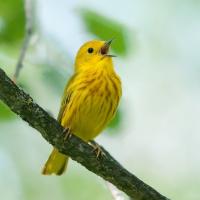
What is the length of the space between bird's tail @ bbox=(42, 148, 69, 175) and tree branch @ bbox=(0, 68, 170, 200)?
1158 mm

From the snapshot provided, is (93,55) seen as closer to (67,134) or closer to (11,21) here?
(11,21)

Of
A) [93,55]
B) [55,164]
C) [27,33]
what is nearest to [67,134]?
[27,33]

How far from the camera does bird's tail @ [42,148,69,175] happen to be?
6094 mm

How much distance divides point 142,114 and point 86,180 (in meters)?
2.02

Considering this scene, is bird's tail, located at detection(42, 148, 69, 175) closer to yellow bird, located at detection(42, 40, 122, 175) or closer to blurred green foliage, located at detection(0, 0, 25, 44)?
yellow bird, located at detection(42, 40, 122, 175)

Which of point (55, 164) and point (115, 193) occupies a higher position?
point (55, 164)

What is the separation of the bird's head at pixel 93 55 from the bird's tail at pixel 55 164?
31.7 inches

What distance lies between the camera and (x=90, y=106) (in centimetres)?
571

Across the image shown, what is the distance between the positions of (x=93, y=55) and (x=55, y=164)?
3.57 ft

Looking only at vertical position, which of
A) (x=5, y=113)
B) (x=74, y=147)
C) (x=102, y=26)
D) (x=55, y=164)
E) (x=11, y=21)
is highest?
(x=102, y=26)

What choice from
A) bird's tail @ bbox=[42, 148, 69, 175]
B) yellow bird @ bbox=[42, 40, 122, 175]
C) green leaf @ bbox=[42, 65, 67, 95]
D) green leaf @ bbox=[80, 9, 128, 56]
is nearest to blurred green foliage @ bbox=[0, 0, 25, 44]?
green leaf @ bbox=[42, 65, 67, 95]

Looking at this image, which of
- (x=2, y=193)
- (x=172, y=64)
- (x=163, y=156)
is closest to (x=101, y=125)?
(x=2, y=193)

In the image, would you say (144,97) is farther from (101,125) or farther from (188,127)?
(101,125)

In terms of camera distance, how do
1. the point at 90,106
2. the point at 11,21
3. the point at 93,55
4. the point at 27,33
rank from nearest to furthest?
the point at 27,33 < the point at 11,21 < the point at 90,106 < the point at 93,55
